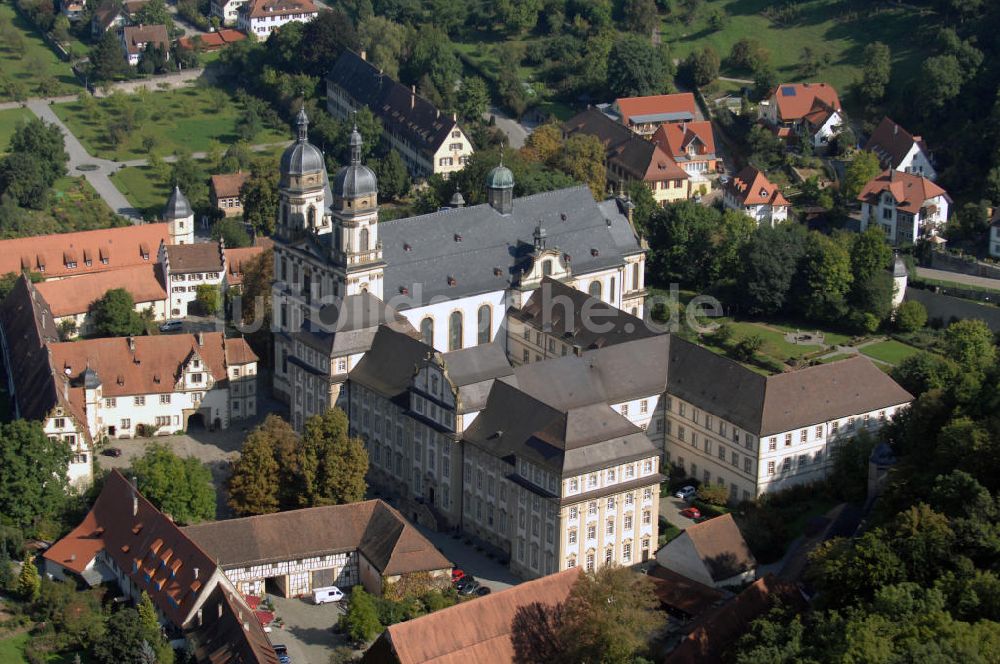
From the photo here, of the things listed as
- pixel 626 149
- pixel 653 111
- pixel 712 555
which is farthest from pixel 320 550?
pixel 653 111

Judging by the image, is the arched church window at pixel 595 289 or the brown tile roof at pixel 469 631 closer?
the brown tile roof at pixel 469 631

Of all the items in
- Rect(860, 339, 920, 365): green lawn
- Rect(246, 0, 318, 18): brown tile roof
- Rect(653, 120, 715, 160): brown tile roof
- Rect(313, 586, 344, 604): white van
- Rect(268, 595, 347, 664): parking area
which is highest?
A: Rect(246, 0, 318, 18): brown tile roof

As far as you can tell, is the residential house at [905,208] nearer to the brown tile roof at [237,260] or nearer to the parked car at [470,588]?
the brown tile roof at [237,260]

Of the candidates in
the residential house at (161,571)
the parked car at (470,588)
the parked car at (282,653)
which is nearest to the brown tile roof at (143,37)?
the residential house at (161,571)

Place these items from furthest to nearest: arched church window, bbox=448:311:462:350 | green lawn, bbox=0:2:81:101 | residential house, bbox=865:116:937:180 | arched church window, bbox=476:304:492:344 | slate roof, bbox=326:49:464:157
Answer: green lawn, bbox=0:2:81:101 < slate roof, bbox=326:49:464:157 < residential house, bbox=865:116:937:180 < arched church window, bbox=476:304:492:344 < arched church window, bbox=448:311:462:350

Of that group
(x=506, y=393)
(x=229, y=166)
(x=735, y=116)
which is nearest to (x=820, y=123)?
(x=735, y=116)

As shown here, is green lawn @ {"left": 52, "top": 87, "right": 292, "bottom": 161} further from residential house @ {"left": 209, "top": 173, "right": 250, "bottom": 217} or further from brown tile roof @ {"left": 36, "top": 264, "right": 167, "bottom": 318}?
brown tile roof @ {"left": 36, "top": 264, "right": 167, "bottom": 318}

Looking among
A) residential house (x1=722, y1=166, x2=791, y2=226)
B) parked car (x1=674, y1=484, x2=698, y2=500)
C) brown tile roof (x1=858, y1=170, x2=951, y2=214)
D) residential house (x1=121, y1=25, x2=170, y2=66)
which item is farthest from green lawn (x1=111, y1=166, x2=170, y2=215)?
parked car (x1=674, y1=484, x2=698, y2=500)
